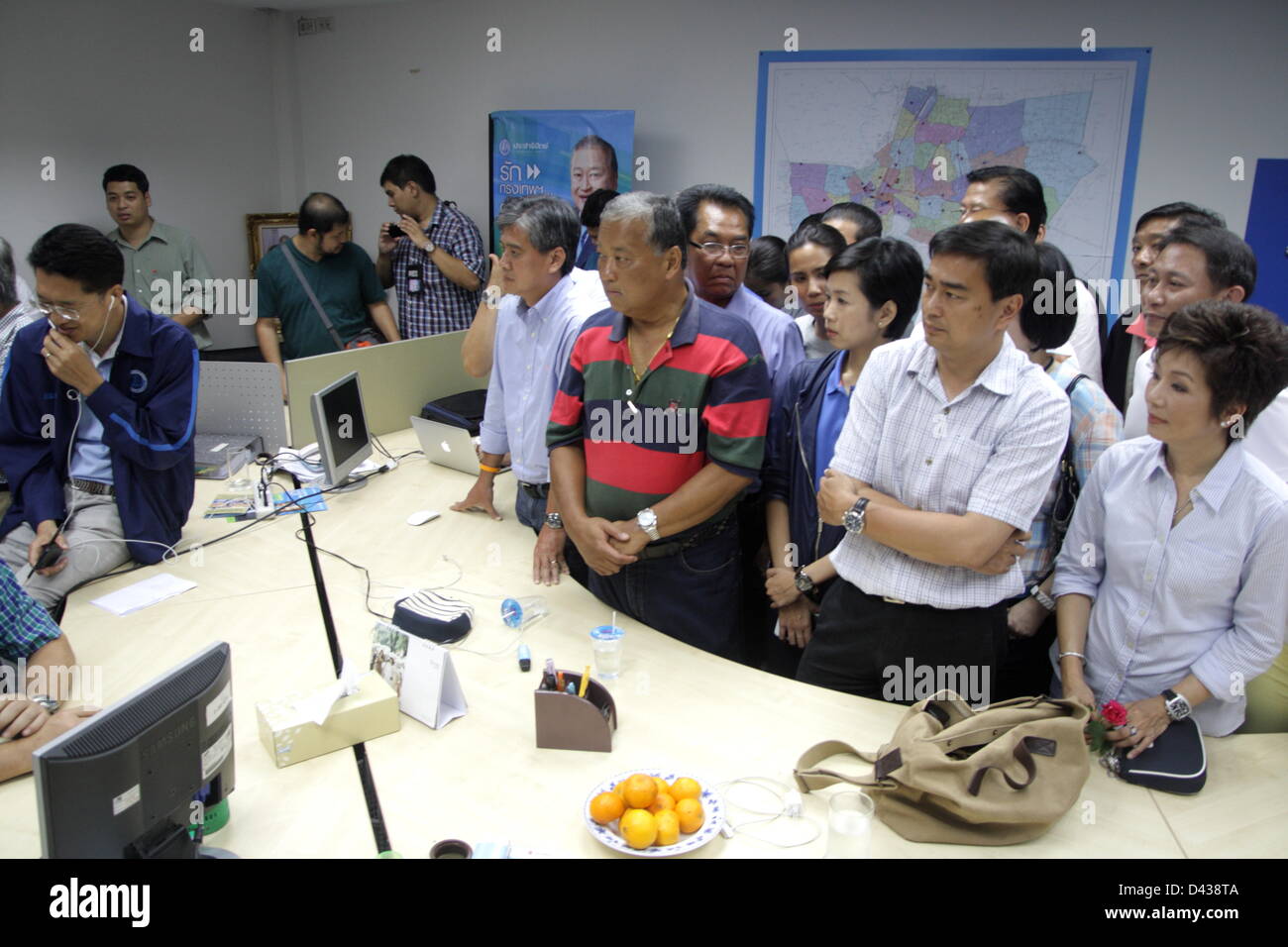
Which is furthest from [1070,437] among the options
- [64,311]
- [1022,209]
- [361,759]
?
[64,311]

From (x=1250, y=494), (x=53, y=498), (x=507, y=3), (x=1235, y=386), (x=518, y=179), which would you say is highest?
(x=507, y=3)

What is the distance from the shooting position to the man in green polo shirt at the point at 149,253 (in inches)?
180

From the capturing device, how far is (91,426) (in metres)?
2.55

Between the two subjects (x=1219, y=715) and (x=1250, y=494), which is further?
(x=1219, y=715)

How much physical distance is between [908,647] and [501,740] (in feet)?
2.80

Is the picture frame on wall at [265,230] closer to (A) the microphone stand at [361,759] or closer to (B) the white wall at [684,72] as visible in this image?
(B) the white wall at [684,72]

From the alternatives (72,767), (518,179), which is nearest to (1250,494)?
(72,767)

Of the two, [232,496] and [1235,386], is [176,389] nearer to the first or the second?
[232,496]

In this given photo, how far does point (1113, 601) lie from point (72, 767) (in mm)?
1823

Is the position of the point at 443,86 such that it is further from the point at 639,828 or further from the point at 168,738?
the point at 639,828

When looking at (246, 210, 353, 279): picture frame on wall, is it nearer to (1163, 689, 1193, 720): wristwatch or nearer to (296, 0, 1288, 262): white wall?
(296, 0, 1288, 262): white wall

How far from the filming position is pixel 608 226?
2074 mm

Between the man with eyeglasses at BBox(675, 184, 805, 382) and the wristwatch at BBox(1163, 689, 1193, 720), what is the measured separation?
127 cm

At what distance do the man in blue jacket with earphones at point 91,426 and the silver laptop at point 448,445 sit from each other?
902mm
